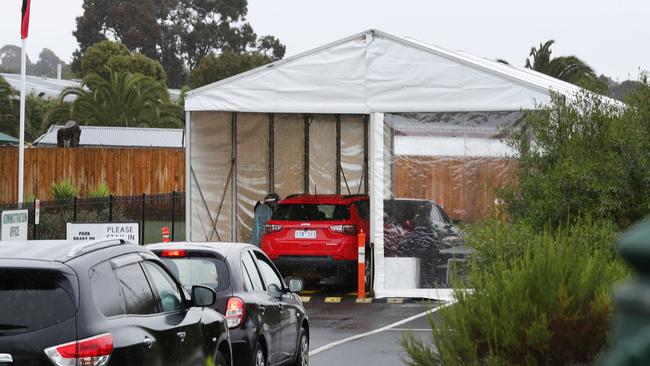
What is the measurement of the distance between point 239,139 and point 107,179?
1470 cm

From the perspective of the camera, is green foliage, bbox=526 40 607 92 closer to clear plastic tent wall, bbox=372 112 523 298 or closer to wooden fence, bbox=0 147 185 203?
wooden fence, bbox=0 147 185 203

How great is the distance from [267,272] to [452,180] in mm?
10127

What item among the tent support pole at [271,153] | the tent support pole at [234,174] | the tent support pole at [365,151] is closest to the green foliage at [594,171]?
the tent support pole at [234,174]

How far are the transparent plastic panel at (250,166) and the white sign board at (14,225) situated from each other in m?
9.37

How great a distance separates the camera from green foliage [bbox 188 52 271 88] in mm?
91250

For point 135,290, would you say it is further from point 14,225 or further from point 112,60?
point 112,60

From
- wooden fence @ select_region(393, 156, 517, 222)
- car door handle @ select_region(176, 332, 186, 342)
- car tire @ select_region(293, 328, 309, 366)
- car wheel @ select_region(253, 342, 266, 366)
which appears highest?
wooden fence @ select_region(393, 156, 517, 222)

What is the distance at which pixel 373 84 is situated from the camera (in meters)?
21.9

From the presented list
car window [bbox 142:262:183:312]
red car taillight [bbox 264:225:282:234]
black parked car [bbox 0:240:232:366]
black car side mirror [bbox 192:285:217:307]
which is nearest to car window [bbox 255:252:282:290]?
black car side mirror [bbox 192:285:217:307]

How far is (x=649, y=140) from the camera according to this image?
48.3ft

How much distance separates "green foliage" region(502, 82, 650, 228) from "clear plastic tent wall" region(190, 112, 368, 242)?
450 inches

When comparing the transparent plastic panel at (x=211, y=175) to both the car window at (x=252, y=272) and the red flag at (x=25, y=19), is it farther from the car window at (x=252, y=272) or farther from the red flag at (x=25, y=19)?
the car window at (x=252, y=272)

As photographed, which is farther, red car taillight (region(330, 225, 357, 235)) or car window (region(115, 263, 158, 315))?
red car taillight (region(330, 225, 357, 235))

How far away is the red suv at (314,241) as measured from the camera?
22172 mm
